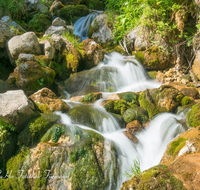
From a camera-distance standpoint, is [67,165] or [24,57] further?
[24,57]

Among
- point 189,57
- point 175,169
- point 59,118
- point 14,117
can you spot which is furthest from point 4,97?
point 189,57

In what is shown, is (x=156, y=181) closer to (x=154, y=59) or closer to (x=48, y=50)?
(x=48, y=50)

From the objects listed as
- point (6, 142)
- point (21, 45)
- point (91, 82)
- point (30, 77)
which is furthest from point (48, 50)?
point (6, 142)

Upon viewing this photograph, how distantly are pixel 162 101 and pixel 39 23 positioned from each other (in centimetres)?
1046

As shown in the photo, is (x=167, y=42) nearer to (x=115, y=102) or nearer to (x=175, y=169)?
(x=115, y=102)

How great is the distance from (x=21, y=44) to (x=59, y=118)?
169 inches

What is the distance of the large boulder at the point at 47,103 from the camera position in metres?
5.12

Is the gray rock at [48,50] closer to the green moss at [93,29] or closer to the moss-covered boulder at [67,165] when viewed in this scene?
the moss-covered boulder at [67,165]

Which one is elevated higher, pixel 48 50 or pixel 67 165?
pixel 48 50

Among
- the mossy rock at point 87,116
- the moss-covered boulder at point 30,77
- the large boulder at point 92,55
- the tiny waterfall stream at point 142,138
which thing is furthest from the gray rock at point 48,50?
the mossy rock at point 87,116

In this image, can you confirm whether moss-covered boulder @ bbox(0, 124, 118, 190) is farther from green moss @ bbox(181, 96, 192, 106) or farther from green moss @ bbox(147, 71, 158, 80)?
green moss @ bbox(147, 71, 158, 80)

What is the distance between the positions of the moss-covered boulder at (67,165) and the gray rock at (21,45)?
4.77 m

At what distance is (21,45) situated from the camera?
23.1 ft

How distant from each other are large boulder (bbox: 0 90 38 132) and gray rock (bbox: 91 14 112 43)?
350 inches
